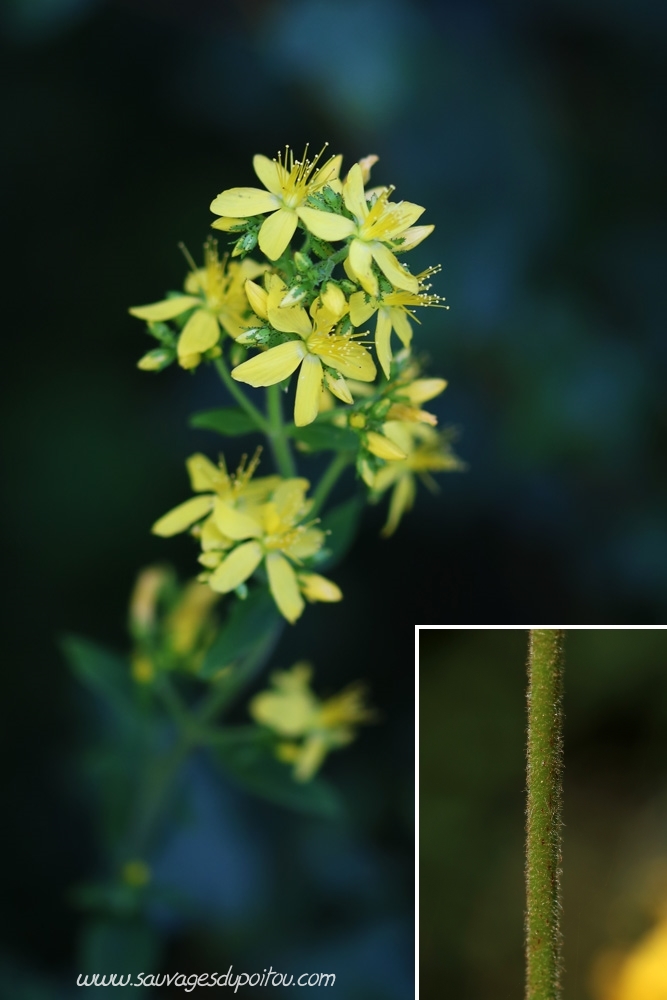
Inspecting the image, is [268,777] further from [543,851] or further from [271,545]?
[543,851]

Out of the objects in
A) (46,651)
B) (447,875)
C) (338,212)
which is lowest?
(447,875)

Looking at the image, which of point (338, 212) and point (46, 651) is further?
point (46, 651)

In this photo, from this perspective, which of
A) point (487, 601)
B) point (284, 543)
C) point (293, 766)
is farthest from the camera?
point (487, 601)

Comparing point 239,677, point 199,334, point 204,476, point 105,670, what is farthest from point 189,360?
point 105,670

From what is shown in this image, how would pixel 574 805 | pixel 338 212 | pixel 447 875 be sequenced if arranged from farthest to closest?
1. pixel 447 875
2. pixel 574 805
3. pixel 338 212

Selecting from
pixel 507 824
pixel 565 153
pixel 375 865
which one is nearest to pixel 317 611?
pixel 375 865

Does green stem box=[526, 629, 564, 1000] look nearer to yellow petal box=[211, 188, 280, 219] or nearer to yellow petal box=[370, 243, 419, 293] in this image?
yellow petal box=[370, 243, 419, 293]

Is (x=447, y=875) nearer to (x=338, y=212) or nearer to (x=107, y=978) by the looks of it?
(x=107, y=978)
